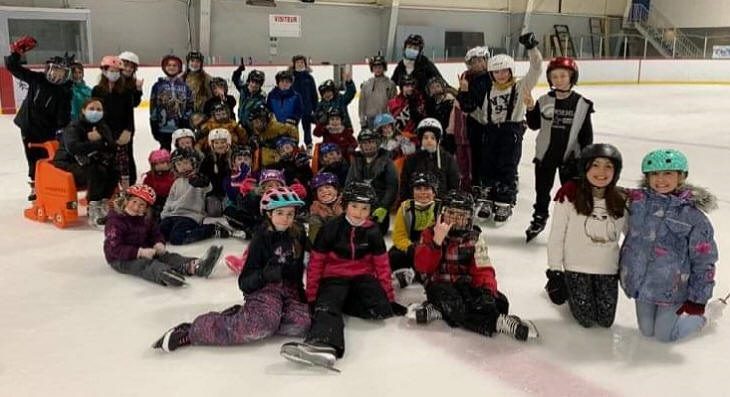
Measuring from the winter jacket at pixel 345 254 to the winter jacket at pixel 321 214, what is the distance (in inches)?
25.1

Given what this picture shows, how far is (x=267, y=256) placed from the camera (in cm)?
289

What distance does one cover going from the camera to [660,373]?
254 cm

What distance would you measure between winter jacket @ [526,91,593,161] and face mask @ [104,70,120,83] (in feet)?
11.2

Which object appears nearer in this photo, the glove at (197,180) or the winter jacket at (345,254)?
the winter jacket at (345,254)

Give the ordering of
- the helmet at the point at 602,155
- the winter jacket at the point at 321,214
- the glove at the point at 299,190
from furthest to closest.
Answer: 1. the glove at the point at 299,190
2. the winter jacket at the point at 321,214
3. the helmet at the point at 602,155

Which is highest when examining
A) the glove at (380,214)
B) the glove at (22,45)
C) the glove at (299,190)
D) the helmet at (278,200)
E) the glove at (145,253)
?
the glove at (22,45)

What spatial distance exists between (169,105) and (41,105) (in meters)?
1.05

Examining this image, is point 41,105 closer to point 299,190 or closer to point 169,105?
point 169,105

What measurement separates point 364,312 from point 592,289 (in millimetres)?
1052

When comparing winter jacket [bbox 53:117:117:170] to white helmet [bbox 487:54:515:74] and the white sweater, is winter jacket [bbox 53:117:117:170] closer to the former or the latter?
white helmet [bbox 487:54:515:74]

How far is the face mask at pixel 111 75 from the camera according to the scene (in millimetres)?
5344

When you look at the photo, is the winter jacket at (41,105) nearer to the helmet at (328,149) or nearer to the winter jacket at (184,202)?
the winter jacket at (184,202)

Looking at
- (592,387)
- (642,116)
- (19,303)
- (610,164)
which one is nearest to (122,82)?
(19,303)

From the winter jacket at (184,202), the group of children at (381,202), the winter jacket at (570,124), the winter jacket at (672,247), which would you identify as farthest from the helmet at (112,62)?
the winter jacket at (672,247)
